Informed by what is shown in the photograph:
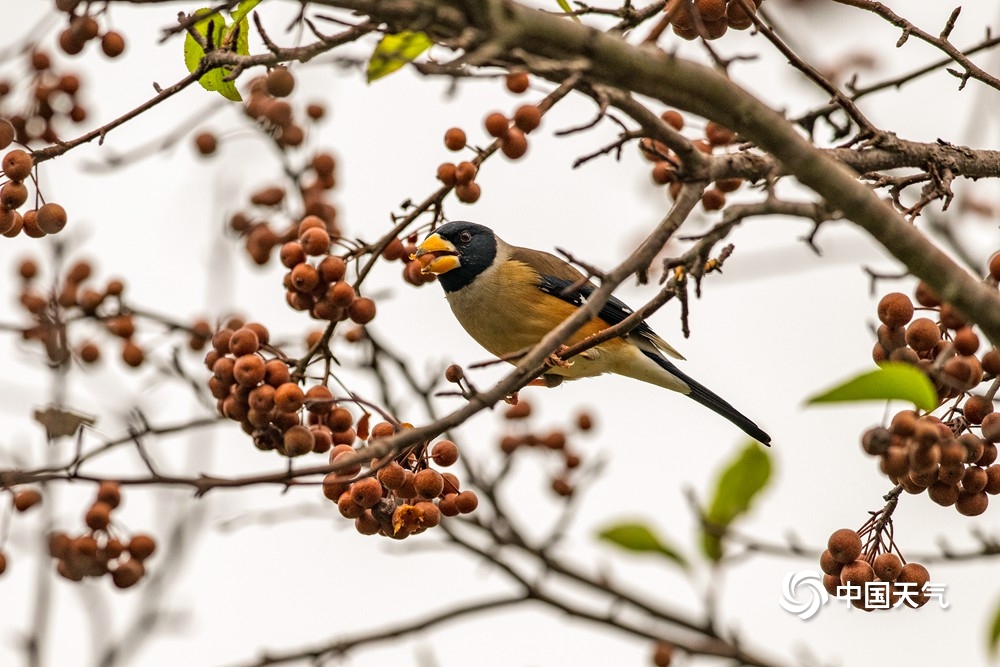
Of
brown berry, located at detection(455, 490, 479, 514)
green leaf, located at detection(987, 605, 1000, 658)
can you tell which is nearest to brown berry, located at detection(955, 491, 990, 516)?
green leaf, located at detection(987, 605, 1000, 658)

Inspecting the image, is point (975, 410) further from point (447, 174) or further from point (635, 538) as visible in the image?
point (447, 174)

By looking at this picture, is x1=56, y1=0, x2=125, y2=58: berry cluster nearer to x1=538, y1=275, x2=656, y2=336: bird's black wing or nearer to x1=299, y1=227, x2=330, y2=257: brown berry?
x1=299, y1=227, x2=330, y2=257: brown berry

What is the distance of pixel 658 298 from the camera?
2648 mm

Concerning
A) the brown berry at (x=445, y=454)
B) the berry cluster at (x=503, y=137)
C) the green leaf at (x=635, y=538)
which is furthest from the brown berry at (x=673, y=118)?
the green leaf at (x=635, y=538)

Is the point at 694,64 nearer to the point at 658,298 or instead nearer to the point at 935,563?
the point at 658,298

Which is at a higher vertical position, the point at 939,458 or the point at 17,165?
the point at 17,165

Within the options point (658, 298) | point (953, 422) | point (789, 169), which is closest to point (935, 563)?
point (953, 422)

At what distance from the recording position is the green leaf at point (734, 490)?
7.33ft

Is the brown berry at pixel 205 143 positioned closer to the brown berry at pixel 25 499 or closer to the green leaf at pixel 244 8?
the brown berry at pixel 25 499

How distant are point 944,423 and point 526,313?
10.6 ft

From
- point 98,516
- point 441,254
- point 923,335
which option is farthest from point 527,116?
point 441,254

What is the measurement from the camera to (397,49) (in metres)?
2.42

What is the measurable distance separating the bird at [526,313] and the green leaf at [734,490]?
10.5ft

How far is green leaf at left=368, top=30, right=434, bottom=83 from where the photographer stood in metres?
2.39
